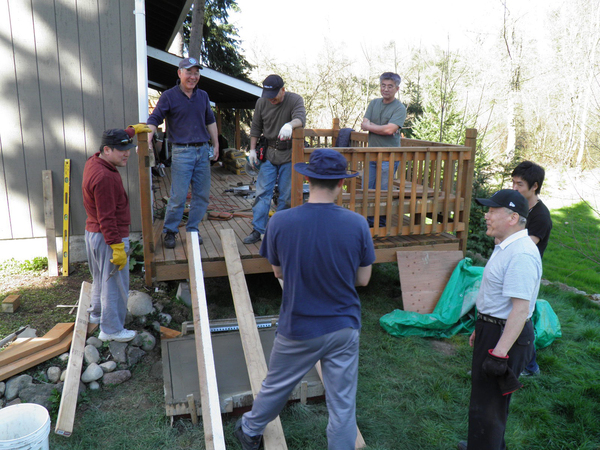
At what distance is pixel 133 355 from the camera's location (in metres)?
3.73

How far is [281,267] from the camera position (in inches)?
96.1

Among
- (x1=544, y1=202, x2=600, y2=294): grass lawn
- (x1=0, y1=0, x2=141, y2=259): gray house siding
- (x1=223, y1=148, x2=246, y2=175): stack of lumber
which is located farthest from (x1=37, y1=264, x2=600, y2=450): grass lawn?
(x1=223, y1=148, x2=246, y2=175): stack of lumber

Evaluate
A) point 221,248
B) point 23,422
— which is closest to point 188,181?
point 221,248

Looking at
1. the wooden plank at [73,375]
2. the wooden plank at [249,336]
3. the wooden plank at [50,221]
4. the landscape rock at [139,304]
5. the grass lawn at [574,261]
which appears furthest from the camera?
the grass lawn at [574,261]

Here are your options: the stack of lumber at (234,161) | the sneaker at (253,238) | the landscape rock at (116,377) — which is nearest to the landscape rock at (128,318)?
the landscape rock at (116,377)

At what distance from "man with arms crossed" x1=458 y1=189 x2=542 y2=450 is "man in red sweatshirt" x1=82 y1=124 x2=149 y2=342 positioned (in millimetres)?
2557

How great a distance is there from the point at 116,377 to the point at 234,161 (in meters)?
7.20

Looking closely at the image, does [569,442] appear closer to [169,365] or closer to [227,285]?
[169,365]

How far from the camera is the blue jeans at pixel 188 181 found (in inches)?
180

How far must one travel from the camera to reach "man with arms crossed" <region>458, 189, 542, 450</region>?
88.4 inches

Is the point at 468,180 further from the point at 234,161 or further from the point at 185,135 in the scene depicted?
the point at 234,161

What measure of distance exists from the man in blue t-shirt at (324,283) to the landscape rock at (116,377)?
162 centimetres

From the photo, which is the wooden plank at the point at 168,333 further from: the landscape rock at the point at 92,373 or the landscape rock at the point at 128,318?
the landscape rock at the point at 92,373

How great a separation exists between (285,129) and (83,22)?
8.69ft
